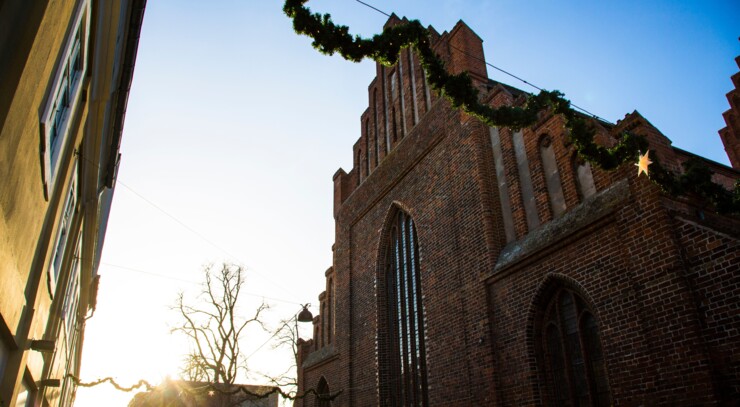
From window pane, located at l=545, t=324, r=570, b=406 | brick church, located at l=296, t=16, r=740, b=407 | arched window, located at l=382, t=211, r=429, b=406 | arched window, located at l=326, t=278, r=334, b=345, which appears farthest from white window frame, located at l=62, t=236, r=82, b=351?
arched window, located at l=326, t=278, r=334, b=345

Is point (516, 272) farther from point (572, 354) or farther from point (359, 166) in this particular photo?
point (359, 166)

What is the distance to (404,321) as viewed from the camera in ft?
39.5

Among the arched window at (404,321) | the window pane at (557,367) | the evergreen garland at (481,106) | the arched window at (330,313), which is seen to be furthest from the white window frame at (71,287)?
the arched window at (330,313)

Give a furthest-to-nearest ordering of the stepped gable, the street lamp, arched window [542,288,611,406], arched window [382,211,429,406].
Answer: the stepped gable → the street lamp → arched window [382,211,429,406] → arched window [542,288,611,406]

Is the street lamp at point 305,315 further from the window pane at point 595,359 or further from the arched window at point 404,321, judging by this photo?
the window pane at point 595,359

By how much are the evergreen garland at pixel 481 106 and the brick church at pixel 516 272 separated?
67cm

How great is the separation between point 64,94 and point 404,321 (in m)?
9.62

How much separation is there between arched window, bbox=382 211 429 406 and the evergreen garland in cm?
616

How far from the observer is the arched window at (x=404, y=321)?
36.5 feet

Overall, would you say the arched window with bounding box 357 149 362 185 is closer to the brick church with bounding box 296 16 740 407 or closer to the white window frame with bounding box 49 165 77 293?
the brick church with bounding box 296 16 740 407

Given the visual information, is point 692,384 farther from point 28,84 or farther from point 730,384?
point 28,84

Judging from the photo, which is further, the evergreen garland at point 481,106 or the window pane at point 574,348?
the window pane at point 574,348

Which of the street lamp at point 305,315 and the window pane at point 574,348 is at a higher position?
the street lamp at point 305,315

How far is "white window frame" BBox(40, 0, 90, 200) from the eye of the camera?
128 inches
